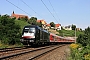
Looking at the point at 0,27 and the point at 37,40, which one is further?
the point at 0,27

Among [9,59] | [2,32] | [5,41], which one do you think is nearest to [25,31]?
[5,41]

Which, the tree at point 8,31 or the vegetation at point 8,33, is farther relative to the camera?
the tree at point 8,31

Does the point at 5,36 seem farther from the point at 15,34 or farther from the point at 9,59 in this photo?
the point at 9,59

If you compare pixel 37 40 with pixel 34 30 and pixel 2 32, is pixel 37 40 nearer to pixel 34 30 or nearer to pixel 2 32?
pixel 34 30

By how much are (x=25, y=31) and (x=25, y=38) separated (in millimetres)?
1086

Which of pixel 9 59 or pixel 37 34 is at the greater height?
pixel 37 34

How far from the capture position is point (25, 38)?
27.6 meters

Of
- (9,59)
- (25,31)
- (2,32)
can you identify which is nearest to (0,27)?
(2,32)

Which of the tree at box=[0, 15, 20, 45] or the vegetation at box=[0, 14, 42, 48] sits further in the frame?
the tree at box=[0, 15, 20, 45]

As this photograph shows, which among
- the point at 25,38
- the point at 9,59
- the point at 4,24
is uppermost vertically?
the point at 4,24

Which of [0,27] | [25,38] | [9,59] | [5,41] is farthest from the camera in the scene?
[0,27]

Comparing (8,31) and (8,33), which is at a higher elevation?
(8,31)

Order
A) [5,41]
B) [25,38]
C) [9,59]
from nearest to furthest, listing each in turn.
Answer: [9,59]
[25,38]
[5,41]

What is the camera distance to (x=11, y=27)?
114ft
